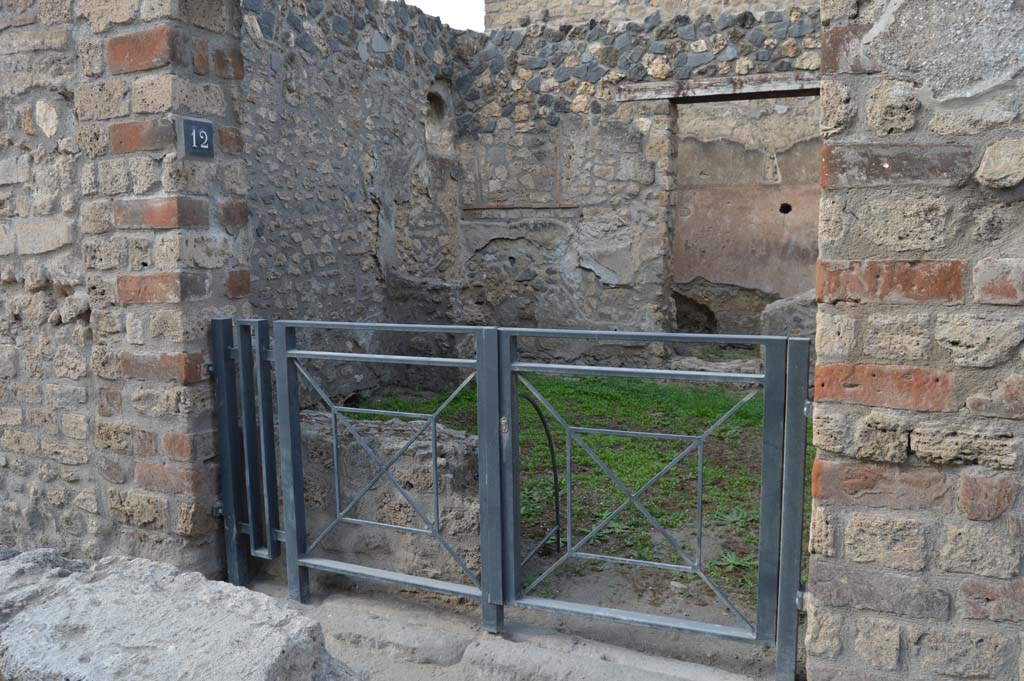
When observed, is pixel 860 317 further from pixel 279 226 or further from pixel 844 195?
pixel 279 226

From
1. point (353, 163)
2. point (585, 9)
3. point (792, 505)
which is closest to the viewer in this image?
point (792, 505)

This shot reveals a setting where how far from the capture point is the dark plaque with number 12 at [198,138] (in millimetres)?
2920

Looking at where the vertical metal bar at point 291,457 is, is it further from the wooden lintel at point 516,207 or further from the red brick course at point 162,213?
the wooden lintel at point 516,207

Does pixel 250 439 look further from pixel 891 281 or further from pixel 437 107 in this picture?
pixel 437 107

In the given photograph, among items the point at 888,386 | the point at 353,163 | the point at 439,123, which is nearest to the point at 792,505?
the point at 888,386

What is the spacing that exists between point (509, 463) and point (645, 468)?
81.5 inches

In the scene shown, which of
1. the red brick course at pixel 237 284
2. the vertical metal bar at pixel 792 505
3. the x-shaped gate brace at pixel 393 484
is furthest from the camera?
the red brick course at pixel 237 284

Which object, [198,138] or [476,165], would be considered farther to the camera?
[476,165]

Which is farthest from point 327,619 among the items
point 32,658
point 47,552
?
point 32,658

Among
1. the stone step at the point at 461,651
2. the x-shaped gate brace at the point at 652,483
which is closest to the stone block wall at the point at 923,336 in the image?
the x-shaped gate brace at the point at 652,483

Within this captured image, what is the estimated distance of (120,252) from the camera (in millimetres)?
3037

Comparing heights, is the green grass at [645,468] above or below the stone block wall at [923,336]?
below

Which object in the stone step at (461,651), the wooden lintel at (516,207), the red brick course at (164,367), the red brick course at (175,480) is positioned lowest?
the stone step at (461,651)

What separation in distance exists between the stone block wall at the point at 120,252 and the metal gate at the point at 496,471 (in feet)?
0.41
